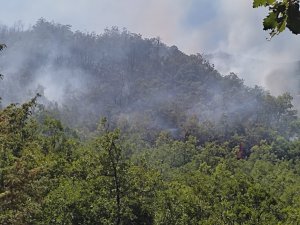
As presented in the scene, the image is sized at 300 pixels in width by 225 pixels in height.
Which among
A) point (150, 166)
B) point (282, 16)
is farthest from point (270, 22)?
point (150, 166)

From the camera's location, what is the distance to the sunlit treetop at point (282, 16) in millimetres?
1968

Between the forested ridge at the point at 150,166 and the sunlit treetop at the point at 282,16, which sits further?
the forested ridge at the point at 150,166

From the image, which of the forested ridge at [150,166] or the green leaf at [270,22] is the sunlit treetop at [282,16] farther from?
the forested ridge at [150,166]

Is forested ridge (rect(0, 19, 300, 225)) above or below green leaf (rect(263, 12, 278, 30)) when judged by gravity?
above

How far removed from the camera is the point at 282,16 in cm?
205

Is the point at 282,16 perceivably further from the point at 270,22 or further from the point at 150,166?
the point at 150,166

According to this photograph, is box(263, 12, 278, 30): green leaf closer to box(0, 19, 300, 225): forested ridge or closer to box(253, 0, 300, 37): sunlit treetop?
box(253, 0, 300, 37): sunlit treetop

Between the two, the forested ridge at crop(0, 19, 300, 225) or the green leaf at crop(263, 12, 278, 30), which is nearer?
the green leaf at crop(263, 12, 278, 30)

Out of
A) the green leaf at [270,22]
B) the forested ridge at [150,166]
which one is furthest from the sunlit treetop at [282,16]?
the forested ridge at [150,166]

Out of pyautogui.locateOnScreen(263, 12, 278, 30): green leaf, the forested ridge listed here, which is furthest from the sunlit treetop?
the forested ridge

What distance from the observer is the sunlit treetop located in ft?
6.46

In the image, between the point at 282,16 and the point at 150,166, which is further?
the point at 150,166

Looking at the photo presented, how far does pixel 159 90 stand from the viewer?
192m

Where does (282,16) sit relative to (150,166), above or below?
below
